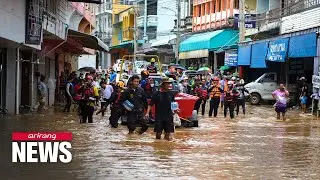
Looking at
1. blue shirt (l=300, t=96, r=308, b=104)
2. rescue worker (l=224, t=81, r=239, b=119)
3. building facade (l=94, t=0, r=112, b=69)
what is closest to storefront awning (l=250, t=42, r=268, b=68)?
blue shirt (l=300, t=96, r=308, b=104)

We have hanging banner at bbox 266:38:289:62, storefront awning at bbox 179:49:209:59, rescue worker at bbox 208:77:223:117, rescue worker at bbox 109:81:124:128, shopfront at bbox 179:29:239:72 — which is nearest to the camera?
rescue worker at bbox 109:81:124:128

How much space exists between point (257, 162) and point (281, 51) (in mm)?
20577

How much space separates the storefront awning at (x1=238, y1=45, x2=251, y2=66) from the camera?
123ft

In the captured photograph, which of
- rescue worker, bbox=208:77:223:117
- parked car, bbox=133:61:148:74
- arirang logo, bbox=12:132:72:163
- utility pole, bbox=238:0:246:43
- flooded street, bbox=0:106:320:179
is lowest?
flooded street, bbox=0:106:320:179

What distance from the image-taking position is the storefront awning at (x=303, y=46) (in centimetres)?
2719

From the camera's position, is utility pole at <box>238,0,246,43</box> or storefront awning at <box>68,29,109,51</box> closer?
storefront awning at <box>68,29,109,51</box>

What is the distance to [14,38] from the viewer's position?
58.1 feet

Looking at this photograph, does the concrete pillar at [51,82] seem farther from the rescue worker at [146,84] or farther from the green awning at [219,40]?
the green awning at [219,40]

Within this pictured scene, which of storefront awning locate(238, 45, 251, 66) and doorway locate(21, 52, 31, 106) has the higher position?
storefront awning locate(238, 45, 251, 66)

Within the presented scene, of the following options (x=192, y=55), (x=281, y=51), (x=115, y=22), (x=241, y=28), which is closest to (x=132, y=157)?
(x=281, y=51)

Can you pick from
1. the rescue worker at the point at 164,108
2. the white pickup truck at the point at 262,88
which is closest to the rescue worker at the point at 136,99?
the rescue worker at the point at 164,108

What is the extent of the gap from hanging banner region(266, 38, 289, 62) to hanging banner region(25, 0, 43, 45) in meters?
14.8

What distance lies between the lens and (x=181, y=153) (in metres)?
12.5

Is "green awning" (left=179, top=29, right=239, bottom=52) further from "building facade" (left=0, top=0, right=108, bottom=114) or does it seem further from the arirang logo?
the arirang logo
